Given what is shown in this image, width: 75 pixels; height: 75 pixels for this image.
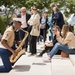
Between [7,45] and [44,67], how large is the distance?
128 cm

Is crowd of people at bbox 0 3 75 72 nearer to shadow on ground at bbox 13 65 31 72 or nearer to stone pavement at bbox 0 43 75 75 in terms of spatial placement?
shadow on ground at bbox 13 65 31 72

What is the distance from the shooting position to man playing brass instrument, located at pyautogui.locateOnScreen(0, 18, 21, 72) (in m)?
8.31

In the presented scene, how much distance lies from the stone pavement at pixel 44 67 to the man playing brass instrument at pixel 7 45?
0.24m

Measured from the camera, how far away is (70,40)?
10055mm

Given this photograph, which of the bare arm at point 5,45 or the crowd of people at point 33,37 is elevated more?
the bare arm at point 5,45

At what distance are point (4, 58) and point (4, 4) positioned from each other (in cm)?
2020

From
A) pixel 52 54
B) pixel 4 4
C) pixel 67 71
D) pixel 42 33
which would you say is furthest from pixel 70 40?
pixel 4 4

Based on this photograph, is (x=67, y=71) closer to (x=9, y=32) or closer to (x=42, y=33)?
(x=9, y=32)

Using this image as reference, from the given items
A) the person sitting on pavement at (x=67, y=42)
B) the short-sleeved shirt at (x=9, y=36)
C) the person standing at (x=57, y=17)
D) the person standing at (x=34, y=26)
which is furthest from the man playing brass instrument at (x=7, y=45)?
the person standing at (x=57, y=17)

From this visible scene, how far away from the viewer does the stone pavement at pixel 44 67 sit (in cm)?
771

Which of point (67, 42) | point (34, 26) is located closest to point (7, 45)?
point (67, 42)

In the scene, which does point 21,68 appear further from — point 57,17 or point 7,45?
point 57,17

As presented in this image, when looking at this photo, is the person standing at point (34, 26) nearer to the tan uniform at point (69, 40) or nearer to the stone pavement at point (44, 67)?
the stone pavement at point (44, 67)

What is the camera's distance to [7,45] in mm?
8266
